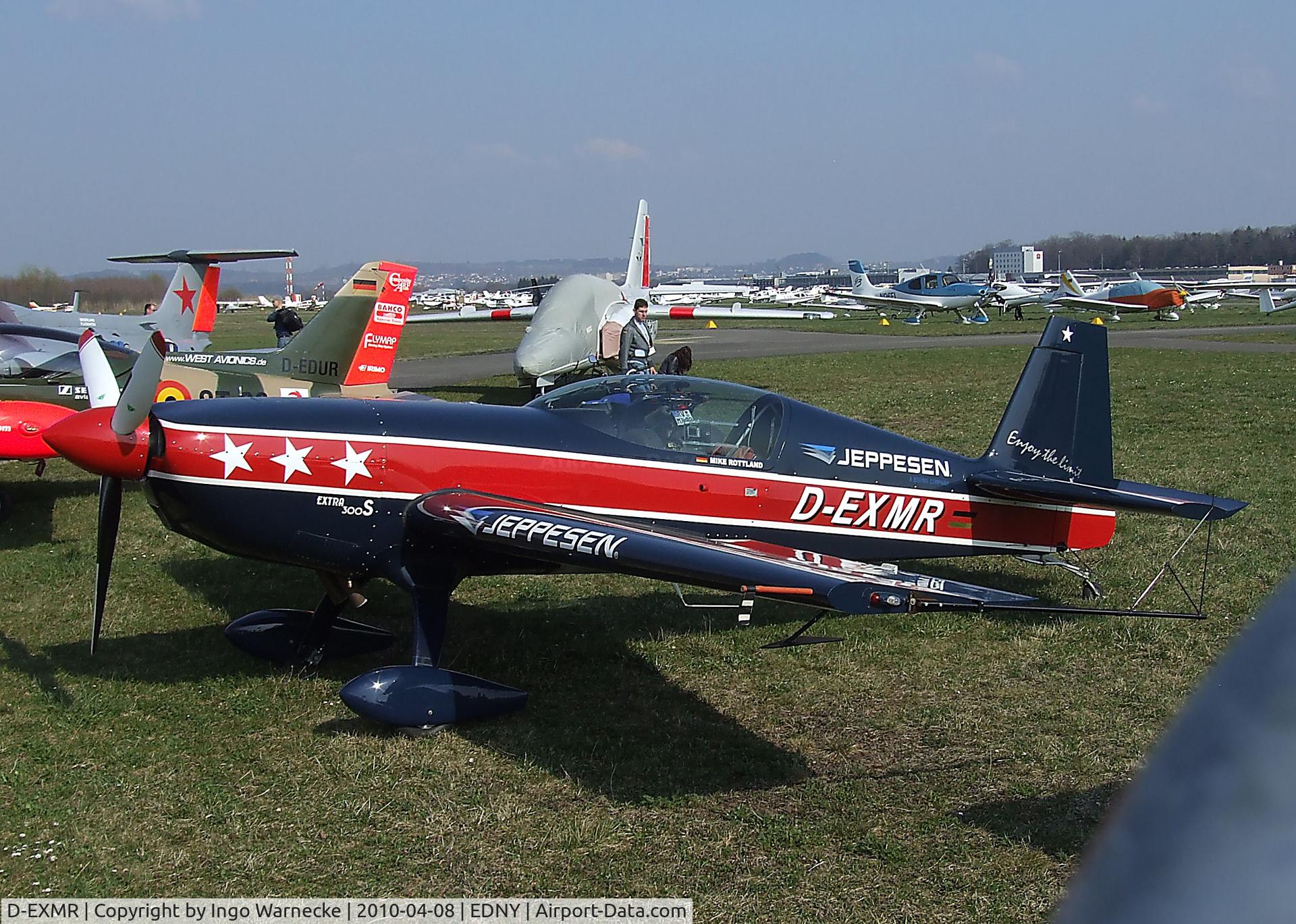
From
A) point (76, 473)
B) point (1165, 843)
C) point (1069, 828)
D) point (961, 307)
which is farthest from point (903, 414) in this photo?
point (961, 307)

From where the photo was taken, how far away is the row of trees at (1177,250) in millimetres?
143875

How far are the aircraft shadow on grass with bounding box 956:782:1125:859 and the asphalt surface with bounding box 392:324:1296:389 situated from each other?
1861 cm

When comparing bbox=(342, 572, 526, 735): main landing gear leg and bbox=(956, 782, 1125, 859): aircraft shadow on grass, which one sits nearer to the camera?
bbox=(956, 782, 1125, 859): aircraft shadow on grass

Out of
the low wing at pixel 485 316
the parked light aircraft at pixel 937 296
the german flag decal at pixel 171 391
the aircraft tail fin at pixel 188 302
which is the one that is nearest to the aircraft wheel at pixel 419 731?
the german flag decal at pixel 171 391

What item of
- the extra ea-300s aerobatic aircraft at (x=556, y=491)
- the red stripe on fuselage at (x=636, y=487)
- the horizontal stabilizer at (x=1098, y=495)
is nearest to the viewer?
the extra ea-300s aerobatic aircraft at (x=556, y=491)

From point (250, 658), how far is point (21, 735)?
137cm

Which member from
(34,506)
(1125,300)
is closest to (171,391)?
(34,506)

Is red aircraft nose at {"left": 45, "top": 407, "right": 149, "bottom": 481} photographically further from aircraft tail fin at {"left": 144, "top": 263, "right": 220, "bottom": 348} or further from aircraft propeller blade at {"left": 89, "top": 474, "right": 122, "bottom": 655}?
aircraft tail fin at {"left": 144, "top": 263, "right": 220, "bottom": 348}

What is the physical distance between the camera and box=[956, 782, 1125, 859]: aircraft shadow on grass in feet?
14.5

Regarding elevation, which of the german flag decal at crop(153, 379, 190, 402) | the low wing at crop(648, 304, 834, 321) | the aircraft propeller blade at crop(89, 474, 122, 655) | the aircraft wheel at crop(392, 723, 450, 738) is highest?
the low wing at crop(648, 304, 834, 321)

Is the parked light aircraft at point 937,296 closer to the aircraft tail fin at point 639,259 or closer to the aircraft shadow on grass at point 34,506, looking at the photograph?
the aircraft tail fin at point 639,259

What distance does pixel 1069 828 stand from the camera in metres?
4.52

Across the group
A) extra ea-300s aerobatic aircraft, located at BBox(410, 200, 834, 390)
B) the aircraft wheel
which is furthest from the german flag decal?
extra ea-300s aerobatic aircraft, located at BBox(410, 200, 834, 390)

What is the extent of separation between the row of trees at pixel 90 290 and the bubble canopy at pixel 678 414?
47872 millimetres
